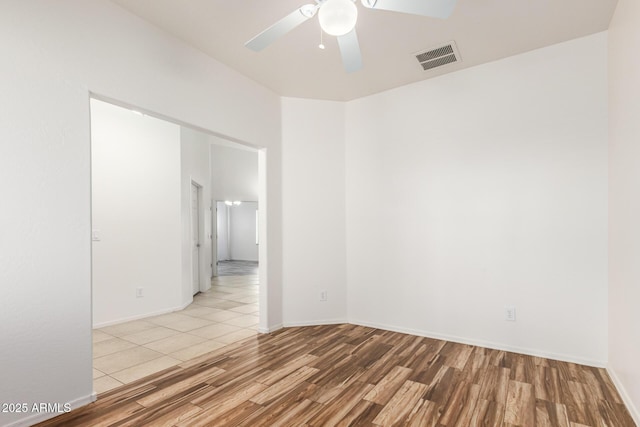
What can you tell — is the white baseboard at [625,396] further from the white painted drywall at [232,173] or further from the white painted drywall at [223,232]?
the white painted drywall at [223,232]

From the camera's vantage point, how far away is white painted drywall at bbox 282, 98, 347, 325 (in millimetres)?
4074

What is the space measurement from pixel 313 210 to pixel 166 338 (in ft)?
7.26

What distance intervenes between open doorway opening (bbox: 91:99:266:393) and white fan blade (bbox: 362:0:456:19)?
92.6 inches

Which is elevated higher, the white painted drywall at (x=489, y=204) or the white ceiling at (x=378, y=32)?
the white ceiling at (x=378, y=32)

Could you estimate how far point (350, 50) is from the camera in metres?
2.09

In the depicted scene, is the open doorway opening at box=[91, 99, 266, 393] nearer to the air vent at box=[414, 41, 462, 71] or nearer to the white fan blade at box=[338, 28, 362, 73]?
the white fan blade at box=[338, 28, 362, 73]

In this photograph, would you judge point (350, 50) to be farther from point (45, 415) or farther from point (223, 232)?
point (223, 232)

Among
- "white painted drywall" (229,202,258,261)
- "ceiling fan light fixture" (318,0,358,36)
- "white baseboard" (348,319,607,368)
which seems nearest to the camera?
"ceiling fan light fixture" (318,0,358,36)

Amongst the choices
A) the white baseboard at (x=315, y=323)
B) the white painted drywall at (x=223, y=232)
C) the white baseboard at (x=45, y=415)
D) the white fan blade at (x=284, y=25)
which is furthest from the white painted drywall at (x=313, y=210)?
the white painted drywall at (x=223, y=232)

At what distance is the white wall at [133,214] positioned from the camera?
13.7ft

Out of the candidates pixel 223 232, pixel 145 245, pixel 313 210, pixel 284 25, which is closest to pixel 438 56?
pixel 284 25

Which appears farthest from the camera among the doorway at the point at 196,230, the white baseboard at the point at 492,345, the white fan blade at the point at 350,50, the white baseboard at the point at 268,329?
the doorway at the point at 196,230

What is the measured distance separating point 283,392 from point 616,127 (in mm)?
3219

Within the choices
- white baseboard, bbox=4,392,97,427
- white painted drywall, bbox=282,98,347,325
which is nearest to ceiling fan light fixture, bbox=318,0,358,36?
white painted drywall, bbox=282,98,347,325
